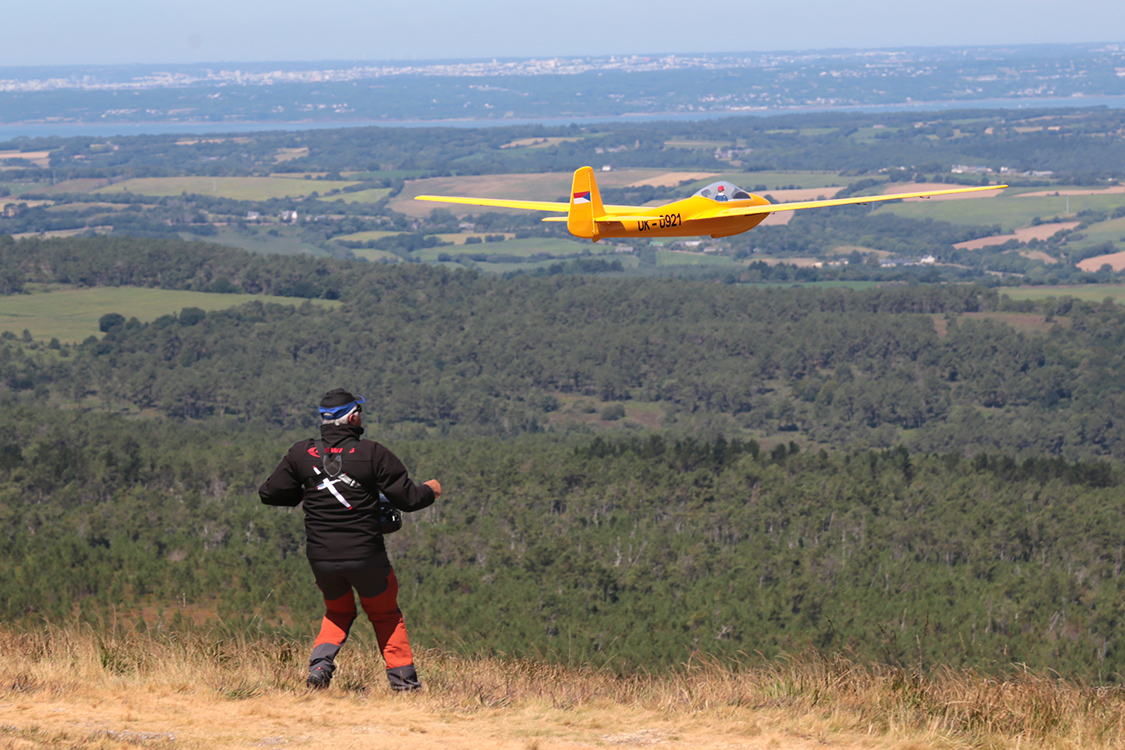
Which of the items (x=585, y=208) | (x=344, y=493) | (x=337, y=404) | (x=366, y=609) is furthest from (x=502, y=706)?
(x=585, y=208)

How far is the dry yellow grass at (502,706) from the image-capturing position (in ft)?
46.5

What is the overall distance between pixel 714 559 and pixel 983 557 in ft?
85.8

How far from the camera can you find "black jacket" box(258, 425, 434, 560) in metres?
14.7

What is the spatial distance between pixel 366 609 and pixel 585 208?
595cm

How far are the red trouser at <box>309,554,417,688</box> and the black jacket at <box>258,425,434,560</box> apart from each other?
0.18 m

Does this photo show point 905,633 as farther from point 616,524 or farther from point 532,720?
point 532,720

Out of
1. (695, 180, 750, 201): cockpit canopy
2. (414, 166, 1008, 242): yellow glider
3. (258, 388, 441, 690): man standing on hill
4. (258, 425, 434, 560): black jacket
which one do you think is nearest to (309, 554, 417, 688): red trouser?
(258, 388, 441, 690): man standing on hill

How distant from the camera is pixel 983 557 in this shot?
115500mm

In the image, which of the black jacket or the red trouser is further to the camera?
the red trouser

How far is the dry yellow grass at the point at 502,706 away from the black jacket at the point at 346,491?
2167mm

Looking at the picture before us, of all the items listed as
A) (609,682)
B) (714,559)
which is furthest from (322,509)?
(714,559)

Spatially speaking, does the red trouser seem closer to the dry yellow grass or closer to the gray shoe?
the gray shoe

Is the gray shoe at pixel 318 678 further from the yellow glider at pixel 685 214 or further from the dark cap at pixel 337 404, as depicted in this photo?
the yellow glider at pixel 685 214

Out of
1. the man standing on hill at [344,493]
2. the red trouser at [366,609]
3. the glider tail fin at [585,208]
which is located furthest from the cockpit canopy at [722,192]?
the red trouser at [366,609]
